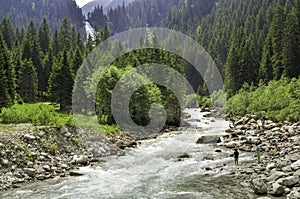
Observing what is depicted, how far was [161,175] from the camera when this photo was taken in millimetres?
21266

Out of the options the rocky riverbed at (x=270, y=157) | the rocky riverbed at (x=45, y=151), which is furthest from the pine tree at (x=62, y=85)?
the rocky riverbed at (x=270, y=157)

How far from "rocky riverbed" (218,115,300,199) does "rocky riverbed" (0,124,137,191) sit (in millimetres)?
10756

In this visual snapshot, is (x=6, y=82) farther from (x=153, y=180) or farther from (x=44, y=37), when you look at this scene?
(x=44, y=37)

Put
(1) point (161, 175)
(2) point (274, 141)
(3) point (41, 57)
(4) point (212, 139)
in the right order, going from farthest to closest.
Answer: (3) point (41, 57)
(4) point (212, 139)
(2) point (274, 141)
(1) point (161, 175)

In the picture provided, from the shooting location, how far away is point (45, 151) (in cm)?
2373

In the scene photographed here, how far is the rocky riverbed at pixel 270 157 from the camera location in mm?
16500

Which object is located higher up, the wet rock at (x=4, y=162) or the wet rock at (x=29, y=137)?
the wet rock at (x=29, y=137)

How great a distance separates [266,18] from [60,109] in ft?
273

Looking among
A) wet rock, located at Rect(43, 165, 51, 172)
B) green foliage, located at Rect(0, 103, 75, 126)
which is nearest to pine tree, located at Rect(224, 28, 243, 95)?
green foliage, located at Rect(0, 103, 75, 126)

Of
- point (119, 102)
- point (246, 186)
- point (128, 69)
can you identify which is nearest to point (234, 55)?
point (128, 69)

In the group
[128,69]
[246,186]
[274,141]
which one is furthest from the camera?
[128,69]

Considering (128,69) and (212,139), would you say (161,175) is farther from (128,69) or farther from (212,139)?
(128,69)

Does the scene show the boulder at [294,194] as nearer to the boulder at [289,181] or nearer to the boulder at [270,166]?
the boulder at [289,181]

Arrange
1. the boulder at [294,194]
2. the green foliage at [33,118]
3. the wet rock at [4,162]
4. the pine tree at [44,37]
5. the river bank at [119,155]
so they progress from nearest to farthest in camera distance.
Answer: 1. the boulder at [294,194]
2. the river bank at [119,155]
3. the wet rock at [4,162]
4. the green foliage at [33,118]
5. the pine tree at [44,37]
